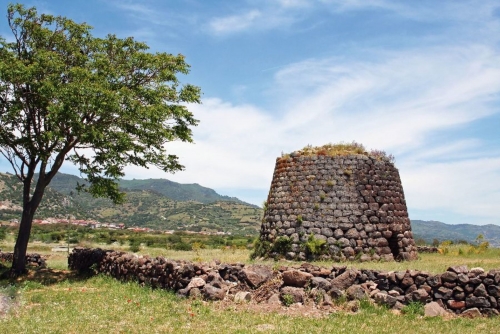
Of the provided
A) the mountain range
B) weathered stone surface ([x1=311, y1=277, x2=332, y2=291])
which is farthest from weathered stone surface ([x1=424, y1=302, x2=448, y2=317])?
the mountain range

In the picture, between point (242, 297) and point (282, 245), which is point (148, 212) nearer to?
point (282, 245)

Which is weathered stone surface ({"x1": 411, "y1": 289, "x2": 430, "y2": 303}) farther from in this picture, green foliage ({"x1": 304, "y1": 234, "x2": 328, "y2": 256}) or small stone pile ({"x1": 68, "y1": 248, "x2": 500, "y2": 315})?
green foliage ({"x1": 304, "y1": 234, "x2": 328, "y2": 256})

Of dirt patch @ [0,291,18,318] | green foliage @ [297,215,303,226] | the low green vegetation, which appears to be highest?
the low green vegetation

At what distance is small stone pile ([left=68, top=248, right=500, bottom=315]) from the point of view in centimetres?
932

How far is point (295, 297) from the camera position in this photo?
9.92 meters

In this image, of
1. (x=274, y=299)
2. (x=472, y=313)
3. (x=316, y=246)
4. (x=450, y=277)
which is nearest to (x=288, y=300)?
(x=274, y=299)

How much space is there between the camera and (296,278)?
10422mm

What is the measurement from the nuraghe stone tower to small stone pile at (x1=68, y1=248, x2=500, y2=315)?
625cm

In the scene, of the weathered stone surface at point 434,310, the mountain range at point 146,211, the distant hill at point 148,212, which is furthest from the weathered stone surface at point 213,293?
the distant hill at point 148,212

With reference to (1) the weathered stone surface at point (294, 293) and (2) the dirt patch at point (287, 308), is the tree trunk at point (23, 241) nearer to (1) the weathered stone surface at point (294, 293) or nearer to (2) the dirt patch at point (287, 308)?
(2) the dirt patch at point (287, 308)

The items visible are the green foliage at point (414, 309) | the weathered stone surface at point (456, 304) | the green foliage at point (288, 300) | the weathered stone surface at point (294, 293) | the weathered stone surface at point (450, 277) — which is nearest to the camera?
the green foliage at point (414, 309)

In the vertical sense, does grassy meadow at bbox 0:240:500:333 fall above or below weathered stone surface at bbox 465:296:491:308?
below

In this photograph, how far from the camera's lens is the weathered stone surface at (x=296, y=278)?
10.4m

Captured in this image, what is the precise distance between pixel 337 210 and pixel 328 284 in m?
7.38
